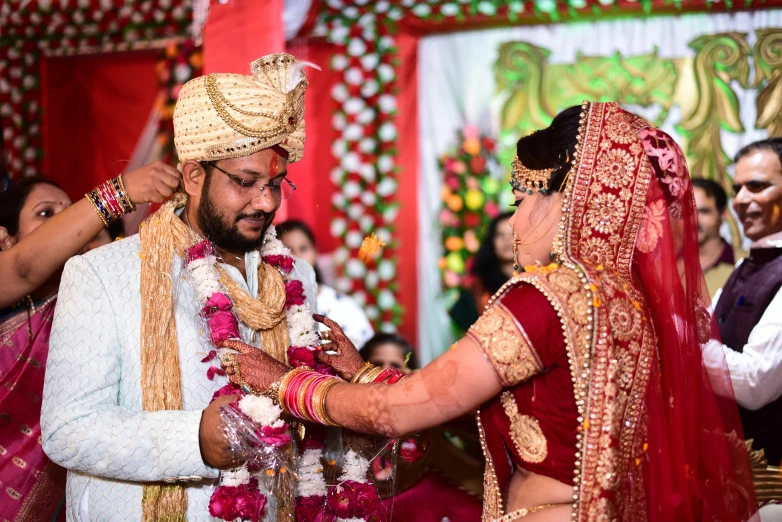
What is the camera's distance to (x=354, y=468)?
2561 mm

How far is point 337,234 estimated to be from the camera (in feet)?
23.3

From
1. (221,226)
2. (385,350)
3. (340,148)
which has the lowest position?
(385,350)

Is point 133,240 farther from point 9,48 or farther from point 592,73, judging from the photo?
point 9,48

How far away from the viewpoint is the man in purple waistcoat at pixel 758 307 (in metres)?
3.64

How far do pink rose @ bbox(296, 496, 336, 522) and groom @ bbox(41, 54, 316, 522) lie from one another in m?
0.33

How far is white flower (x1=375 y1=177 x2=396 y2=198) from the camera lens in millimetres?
7004

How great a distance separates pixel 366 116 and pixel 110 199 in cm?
454

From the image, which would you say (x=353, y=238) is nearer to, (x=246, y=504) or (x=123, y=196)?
(x=123, y=196)

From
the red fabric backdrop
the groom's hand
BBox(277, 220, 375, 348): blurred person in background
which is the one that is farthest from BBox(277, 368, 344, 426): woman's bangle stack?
the red fabric backdrop

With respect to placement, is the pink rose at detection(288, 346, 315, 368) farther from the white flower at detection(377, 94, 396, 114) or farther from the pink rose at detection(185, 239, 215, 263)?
the white flower at detection(377, 94, 396, 114)

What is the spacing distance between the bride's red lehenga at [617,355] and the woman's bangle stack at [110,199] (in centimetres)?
131

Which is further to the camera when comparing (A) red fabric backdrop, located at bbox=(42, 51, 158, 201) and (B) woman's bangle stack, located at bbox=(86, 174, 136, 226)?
(A) red fabric backdrop, located at bbox=(42, 51, 158, 201)

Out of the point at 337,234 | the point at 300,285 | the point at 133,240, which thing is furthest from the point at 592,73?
the point at 133,240

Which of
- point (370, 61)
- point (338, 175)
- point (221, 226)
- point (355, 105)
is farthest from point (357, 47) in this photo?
point (221, 226)
